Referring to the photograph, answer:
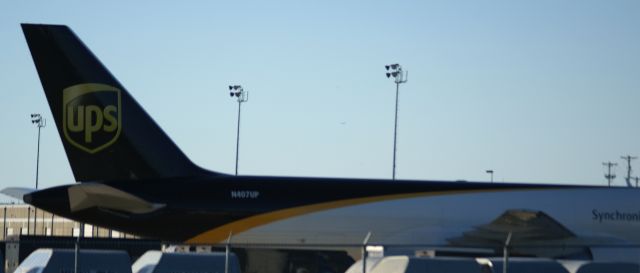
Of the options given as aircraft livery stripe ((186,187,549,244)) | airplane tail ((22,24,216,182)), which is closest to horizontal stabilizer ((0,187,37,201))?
airplane tail ((22,24,216,182))

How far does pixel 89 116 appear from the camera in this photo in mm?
28469

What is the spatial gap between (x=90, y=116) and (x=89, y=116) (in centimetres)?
3

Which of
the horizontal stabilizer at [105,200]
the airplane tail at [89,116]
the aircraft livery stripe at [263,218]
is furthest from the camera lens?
the airplane tail at [89,116]

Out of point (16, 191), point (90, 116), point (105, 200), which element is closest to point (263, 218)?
point (105, 200)

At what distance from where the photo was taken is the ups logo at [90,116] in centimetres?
2839

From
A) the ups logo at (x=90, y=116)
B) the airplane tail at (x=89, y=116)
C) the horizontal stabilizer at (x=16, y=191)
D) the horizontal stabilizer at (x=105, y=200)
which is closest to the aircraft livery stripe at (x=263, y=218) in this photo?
the horizontal stabilizer at (x=105, y=200)

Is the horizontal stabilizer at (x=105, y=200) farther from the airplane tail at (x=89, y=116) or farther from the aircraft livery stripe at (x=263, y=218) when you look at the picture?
the aircraft livery stripe at (x=263, y=218)

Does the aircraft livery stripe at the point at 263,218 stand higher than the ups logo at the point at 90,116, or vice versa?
the ups logo at the point at 90,116

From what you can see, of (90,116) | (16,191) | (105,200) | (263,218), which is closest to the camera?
(105,200)

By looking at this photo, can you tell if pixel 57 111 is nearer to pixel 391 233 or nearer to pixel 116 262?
pixel 391 233

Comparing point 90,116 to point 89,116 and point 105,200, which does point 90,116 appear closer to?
point 89,116

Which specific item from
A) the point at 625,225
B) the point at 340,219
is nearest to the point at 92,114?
the point at 340,219

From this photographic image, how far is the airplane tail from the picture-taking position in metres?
28.3

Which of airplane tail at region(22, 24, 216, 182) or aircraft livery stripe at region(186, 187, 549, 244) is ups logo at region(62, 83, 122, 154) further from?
aircraft livery stripe at region(186, 187, 549, 244)
